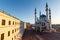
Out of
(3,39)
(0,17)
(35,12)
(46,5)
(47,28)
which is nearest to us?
(0,17)

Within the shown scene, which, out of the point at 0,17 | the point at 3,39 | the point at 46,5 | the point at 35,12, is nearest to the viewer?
the point at 0,17

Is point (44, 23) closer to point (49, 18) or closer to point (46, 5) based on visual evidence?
point (49, 18)

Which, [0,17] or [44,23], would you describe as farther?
[44,23]

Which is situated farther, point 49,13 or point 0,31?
point 49,13

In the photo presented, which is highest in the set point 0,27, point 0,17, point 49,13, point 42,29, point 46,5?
point 46,5

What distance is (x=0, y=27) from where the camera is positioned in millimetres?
15703

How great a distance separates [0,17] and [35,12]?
6777cm

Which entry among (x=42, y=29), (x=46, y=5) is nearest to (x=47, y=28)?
(x=42, y=29)

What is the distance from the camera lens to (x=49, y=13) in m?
74.0

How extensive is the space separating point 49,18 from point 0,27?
6193cm

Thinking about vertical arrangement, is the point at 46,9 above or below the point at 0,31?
above

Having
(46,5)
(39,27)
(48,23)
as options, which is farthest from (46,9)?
(39,27)

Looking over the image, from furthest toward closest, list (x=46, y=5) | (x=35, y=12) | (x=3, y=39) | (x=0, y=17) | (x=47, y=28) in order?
(x=35, y=12)
(x=46, y=5)
(x=47, y=28)
(x=3, y=39)
(x=0, y=17)

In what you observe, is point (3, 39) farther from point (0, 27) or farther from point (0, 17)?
point (0, 17)
